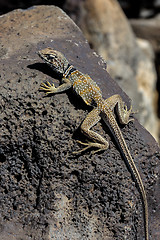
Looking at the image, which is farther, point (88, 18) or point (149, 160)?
point (88, 18)

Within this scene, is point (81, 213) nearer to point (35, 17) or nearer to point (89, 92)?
point (89, 92)

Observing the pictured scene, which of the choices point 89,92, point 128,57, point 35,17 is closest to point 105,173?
point 89,92

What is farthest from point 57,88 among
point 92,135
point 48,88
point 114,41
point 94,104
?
point 114,41

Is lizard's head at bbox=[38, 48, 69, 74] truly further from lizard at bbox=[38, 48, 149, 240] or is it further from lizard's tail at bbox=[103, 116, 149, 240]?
lizard's tail at bbox=[103, 116, 149, 240]

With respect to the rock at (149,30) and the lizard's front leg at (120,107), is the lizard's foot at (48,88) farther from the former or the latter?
the rock at (149,30)

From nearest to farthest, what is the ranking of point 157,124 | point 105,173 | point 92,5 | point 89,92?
point 105,173 < point 89,92 < point 92,5 < point 157,124

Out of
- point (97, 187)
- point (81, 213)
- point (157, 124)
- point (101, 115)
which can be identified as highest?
point (101, 115)

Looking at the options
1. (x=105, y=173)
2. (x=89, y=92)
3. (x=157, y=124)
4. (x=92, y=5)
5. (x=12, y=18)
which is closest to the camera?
(x=105, y=173)

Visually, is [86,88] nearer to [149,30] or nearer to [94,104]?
[94,104]
